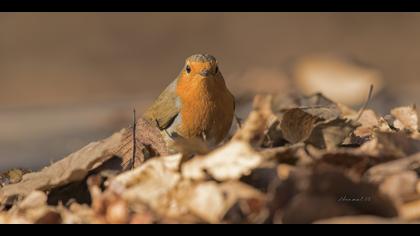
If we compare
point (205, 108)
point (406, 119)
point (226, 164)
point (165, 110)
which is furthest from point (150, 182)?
point (165, 110)

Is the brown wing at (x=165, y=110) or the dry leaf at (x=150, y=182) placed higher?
the dry leaf at (x=150, y=182)

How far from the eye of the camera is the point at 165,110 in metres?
3.93

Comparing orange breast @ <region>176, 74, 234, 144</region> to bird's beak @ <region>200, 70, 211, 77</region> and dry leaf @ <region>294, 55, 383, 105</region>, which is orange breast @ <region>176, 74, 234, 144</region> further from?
dry leaf @ <region>294, 55, 383, 105</region>

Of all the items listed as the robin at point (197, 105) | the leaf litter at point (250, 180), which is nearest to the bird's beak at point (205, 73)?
the robin at point (197, 105)

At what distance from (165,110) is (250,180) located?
2.34 metres

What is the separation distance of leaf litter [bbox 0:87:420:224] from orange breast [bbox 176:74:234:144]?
4.96 ft

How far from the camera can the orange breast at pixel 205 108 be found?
3689mm

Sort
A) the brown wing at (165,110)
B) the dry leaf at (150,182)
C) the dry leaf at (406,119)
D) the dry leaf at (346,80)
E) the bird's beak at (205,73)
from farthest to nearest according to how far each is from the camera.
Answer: the bird's beak at (205,73)
the brown wing at (165,110)
the dry leaf at (346,80)
the dry leaf at (406,119)
the dry leaf at (150,182)

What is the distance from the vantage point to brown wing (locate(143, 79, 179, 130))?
3.80m

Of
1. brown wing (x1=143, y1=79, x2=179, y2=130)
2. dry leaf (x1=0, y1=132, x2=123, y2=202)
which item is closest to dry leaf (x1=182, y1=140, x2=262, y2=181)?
dry leaf (x1=0, y1=132, x2=123, y2=202)

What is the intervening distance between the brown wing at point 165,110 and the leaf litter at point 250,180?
5.52ft

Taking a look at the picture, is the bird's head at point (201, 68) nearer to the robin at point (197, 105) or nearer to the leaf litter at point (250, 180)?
the robin at point (197, 105)
